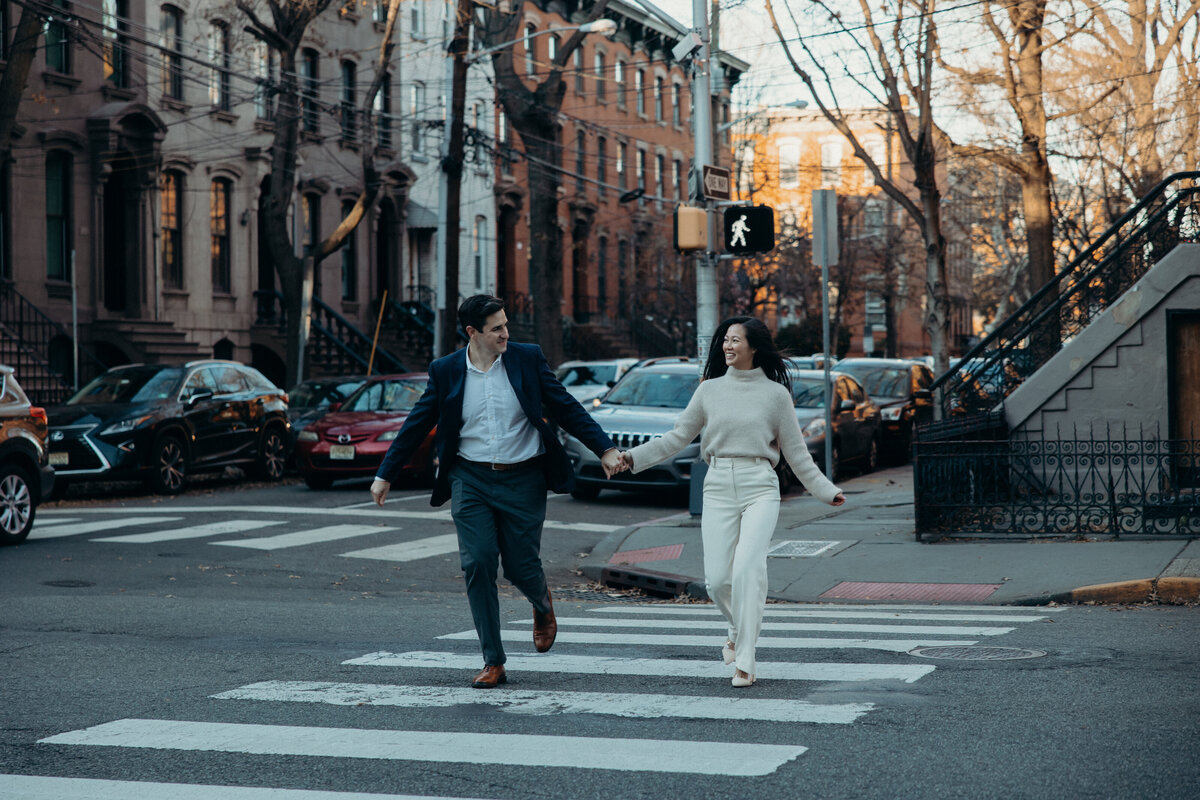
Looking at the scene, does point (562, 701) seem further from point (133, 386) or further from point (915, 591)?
point (133, 386)

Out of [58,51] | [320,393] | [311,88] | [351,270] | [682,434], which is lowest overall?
[682,434]

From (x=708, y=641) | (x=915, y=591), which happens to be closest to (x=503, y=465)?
(x=708, y=641)

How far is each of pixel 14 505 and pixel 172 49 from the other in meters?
18.8

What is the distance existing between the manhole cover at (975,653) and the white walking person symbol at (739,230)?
8.28 meters

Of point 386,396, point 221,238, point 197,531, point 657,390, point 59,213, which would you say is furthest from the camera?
point 221,238

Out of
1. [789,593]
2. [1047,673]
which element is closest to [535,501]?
[1047,673]

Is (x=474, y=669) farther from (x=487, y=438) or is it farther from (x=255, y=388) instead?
(x=255, y=388)

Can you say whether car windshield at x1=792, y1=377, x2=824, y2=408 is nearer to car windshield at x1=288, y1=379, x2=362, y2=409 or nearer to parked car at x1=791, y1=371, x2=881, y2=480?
parked car at x1=791, y1=371, x2=881, y2=480

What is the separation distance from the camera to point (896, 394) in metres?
25.4

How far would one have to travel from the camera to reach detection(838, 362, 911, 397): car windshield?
83.6 feet

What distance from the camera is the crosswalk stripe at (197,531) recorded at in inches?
548

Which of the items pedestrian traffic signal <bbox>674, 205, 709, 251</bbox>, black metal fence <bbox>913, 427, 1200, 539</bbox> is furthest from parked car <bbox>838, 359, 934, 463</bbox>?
black metal fence <bbox>913, 427, 1200, 539</bbox>

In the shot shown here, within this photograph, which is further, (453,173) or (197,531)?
(453,173)

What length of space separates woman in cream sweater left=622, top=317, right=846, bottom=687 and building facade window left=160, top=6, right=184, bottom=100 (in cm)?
2504
